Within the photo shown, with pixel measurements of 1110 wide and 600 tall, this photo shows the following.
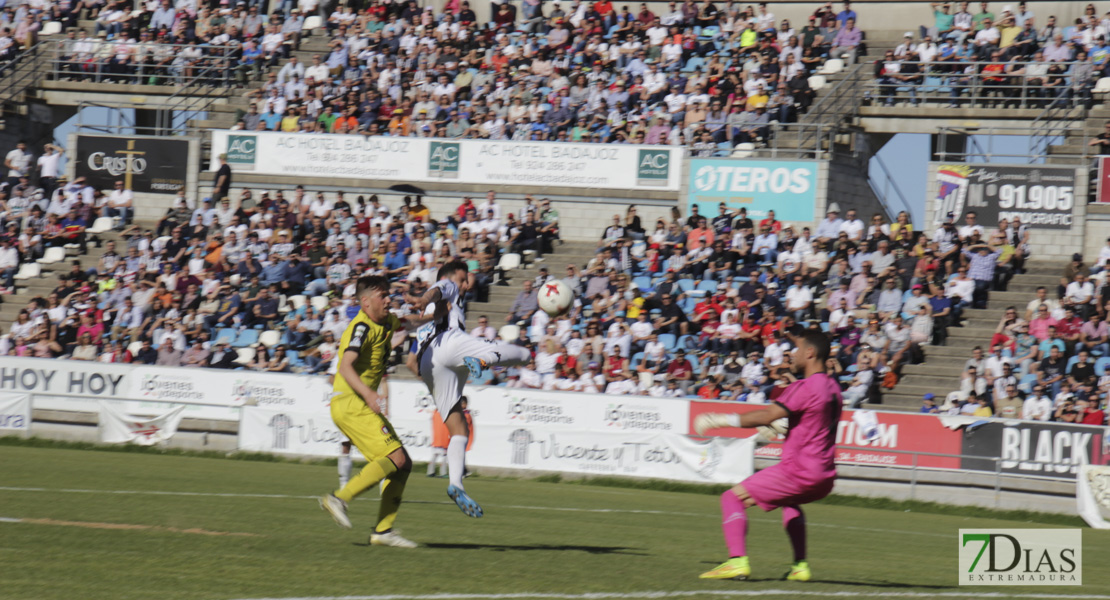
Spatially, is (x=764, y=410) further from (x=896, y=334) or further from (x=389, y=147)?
(x=389, y=147)

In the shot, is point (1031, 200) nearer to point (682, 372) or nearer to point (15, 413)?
point (682, 372)

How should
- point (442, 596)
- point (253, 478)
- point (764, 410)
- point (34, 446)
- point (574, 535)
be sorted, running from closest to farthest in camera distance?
1. point (442, 596)
2. point (764, 410)
3. point (574, 535)
4. point (253, 478)
5. point (34, 446)

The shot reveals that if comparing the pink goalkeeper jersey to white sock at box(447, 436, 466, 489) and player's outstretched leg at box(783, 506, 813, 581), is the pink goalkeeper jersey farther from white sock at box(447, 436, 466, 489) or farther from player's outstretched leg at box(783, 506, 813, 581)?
white sock at box(447, 436, 466, 489)

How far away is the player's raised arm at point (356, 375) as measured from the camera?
973cm

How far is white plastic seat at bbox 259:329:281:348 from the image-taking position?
28078 millimetres

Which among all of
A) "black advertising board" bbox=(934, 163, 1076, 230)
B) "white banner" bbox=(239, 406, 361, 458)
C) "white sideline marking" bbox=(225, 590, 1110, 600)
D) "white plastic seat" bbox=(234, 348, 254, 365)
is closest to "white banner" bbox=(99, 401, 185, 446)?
"white banner" bbox=(239, 406, 361, 458)

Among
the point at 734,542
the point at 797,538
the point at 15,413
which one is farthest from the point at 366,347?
the point at 15,413

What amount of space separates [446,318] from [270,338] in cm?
1747

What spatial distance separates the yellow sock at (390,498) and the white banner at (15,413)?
666 inches

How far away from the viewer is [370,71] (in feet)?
114

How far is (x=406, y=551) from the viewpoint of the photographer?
9938 mm

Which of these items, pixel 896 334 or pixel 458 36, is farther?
pixel 458 36

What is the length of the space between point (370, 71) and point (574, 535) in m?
24.4

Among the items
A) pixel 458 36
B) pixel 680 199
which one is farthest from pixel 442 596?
pixel 458 36
